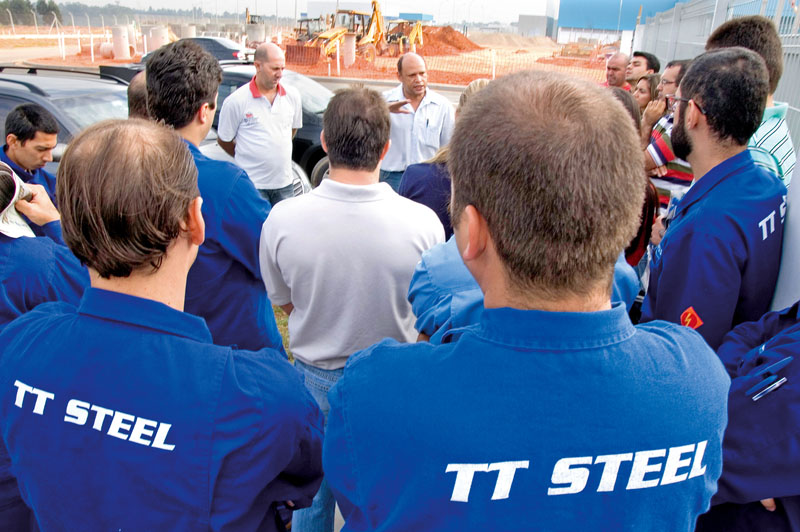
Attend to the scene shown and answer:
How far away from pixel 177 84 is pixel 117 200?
54.1 inches

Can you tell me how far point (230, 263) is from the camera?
236cm

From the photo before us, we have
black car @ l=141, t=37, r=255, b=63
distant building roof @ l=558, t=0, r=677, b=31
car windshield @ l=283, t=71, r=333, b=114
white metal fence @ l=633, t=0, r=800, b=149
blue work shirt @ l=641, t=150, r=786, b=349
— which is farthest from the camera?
distant building roof @ l=558, t=0, r=677, b=31

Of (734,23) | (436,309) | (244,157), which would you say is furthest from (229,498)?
(244,157)

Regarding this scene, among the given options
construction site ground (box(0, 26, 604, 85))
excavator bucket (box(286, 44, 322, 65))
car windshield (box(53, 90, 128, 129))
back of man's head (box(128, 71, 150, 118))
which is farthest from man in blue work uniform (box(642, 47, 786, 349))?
excavator bucket (box(286, 44, 322, 65))

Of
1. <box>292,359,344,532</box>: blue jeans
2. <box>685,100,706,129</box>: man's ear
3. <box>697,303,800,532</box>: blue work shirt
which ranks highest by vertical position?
<box>685,100,706,129</box>: man's ear

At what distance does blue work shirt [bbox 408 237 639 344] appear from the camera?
4.63ft

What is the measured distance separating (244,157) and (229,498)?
4.83 m

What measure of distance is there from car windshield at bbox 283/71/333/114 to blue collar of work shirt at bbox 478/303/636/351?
7.74 metres

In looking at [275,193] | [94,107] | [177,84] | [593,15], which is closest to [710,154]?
[177,84]

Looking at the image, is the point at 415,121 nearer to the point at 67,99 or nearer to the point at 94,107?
the point at 94,107

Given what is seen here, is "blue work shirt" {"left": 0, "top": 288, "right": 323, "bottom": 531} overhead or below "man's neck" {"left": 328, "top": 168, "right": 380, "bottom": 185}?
below

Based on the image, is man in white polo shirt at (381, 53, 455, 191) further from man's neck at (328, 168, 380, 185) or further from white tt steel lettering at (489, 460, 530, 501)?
white tt steel lettering at (489, 460, 530, 501)

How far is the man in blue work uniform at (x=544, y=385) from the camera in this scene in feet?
2.86

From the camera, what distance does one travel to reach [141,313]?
4.01 feet
